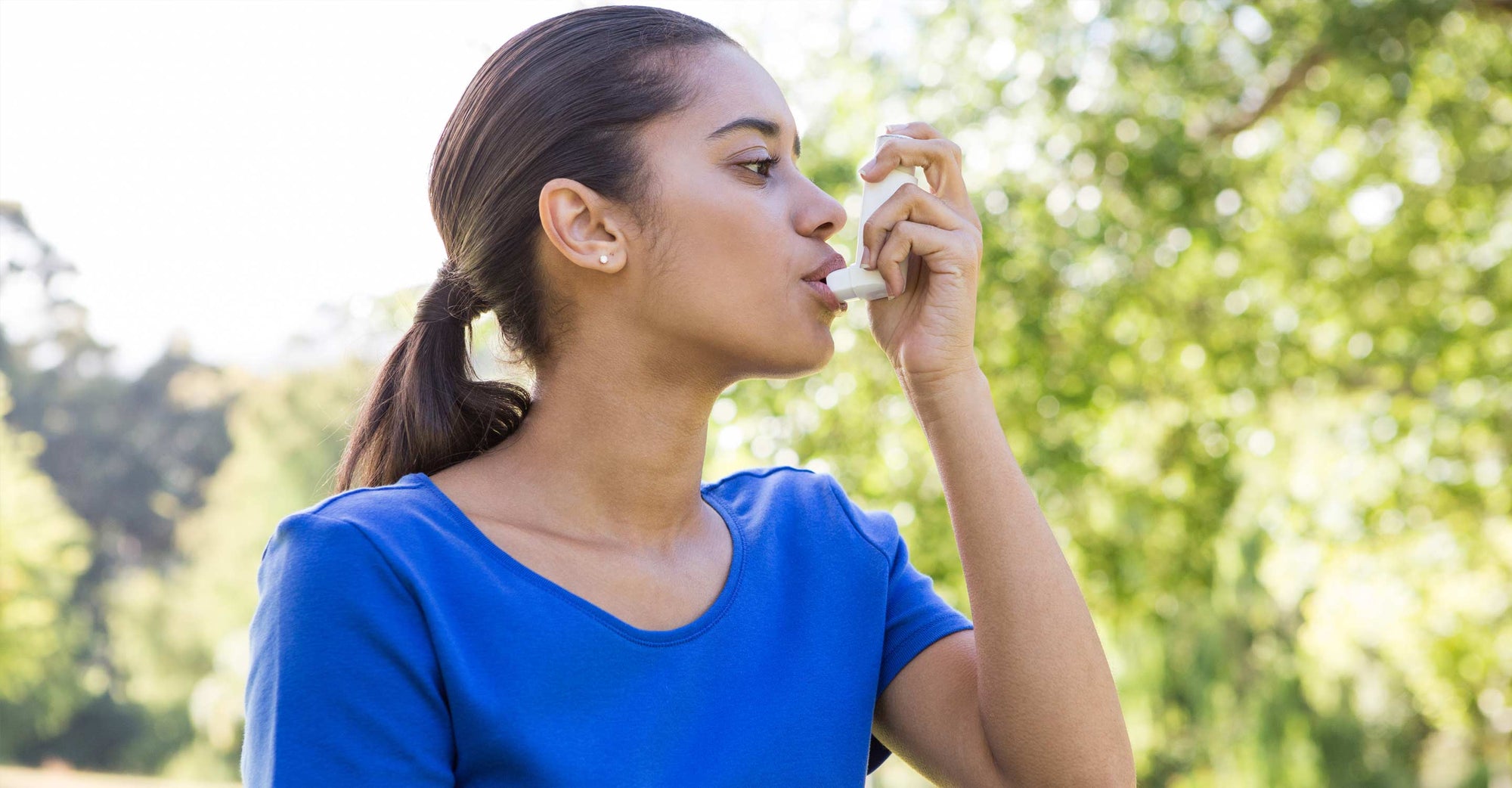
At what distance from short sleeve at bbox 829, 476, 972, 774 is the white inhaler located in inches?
14.9

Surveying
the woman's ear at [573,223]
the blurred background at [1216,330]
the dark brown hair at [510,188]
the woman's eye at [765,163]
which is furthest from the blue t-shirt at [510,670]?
the blurred background at [1216,330]

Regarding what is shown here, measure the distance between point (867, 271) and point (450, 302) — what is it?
2.10 feet

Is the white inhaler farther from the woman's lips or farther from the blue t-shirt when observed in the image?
the blue t-shirt

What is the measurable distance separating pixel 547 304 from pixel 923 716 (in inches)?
31.4

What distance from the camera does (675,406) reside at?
1.74 metres

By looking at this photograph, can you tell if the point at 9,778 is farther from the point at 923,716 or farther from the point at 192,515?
the point at 923,716

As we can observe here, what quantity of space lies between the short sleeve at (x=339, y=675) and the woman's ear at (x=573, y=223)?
50 centimetres

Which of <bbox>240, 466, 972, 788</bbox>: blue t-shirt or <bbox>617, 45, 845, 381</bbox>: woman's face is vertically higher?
<bbox>617, 45, 845, 381</bbox>: woman's face

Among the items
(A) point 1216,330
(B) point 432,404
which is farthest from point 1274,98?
(B) point 432,404

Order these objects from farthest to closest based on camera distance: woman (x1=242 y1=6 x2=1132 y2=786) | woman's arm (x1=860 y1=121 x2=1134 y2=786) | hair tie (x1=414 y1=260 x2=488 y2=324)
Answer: hair tie (x1=414 y1=260 x2=488 y2=324) → woman's arm (x1=860 y1=121 x2=1134 y2=786) → woman (x1=242 y1=6 x2=1132 y2=786)

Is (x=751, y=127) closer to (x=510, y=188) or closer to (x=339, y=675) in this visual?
(x=510, y=188)

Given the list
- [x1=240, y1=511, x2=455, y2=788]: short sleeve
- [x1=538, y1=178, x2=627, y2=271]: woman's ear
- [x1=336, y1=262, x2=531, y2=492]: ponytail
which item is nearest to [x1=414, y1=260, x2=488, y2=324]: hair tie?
[x1=336, y1=262, x2=531, y2=492]: ponytail

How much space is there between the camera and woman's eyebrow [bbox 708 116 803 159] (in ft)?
5.59

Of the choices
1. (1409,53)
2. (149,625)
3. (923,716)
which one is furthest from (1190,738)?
(149,625)
